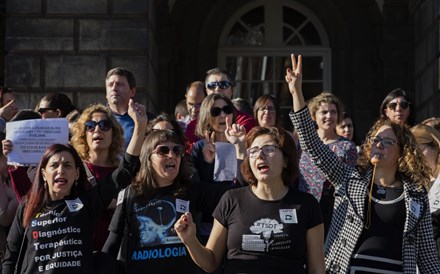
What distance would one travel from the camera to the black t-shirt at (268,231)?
6.45 meters

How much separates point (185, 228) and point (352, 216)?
119 cm

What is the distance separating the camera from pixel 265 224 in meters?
6.50

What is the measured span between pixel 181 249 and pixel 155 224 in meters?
0.23

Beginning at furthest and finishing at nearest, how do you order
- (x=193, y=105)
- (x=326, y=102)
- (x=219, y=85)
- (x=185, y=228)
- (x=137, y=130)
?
(x=193, y=105) < (x=219, y=85) < (x=326, y=102) < (x=137, y=130) < (x=185, y=228)

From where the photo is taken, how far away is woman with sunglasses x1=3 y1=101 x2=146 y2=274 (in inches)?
270

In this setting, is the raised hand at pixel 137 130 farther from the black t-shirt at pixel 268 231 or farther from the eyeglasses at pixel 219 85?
the eyeglasses at pixel 219 85

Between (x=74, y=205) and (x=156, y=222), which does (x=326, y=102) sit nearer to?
(x=156, y=222)

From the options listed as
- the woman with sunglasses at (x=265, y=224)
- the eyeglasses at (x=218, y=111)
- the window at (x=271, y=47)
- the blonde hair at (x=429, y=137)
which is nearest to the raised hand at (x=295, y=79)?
the woman with sunglasses at (x=265, y=224)

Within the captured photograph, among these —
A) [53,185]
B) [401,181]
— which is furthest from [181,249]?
[401,181]

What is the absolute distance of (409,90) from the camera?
51.4ft

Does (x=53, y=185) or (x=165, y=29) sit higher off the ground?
(x=165, y=29)

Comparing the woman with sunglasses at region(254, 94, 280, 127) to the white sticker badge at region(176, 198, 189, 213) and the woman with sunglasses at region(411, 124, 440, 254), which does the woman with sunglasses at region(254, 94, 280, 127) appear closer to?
the woman with sunglasses at region(411, 124, 440, 254)

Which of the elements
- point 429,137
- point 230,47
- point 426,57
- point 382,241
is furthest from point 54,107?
point 230,47

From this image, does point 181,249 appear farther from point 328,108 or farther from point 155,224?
point 328,108
